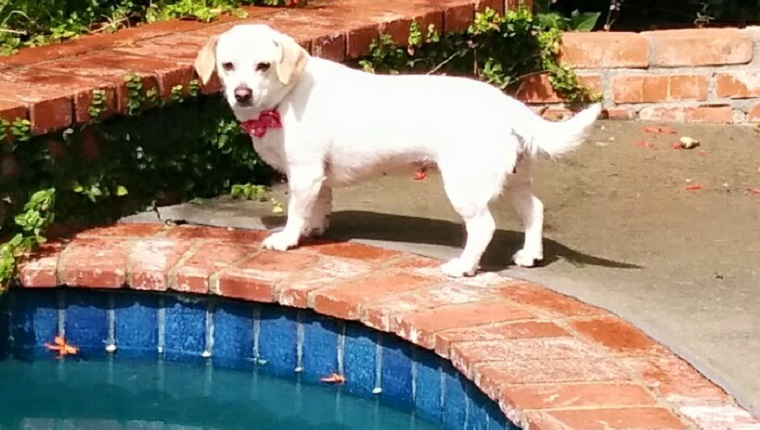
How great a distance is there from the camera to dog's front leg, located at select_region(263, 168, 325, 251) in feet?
14.9

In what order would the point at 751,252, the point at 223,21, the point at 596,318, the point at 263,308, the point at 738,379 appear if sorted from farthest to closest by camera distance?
the point at 223,21 → the point at 751,252 → the point at 263,308 → the point at 596,318 → the point at 738,379

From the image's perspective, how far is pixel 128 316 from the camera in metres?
4.53

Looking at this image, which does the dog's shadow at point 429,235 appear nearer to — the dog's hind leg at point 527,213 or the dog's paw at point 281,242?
the dog's hind leg at point 527,213

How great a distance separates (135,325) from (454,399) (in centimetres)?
111

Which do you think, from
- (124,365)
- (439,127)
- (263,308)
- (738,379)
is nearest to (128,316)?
(124,365)

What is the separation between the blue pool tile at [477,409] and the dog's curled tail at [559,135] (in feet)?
2.65

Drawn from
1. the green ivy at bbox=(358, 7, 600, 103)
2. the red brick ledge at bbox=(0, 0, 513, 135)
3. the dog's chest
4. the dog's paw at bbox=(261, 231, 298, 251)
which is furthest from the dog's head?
the green ivy at bbox=(358, 7, 600, 103)

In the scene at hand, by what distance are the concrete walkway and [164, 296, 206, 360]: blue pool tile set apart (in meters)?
0.55

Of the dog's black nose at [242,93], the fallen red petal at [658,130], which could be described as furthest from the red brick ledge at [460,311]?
Result: the fallen red petal at [658,130]

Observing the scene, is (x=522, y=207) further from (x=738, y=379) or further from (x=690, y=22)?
(x=690, y=22)

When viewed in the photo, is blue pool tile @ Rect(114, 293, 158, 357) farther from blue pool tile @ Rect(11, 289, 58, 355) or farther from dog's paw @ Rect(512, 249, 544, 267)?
dog's paw @ Rect(512, 249, 544, 267)

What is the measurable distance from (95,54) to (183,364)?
1.41 m

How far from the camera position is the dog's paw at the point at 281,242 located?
15.3 ft

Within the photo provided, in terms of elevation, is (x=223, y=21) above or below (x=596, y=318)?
above
